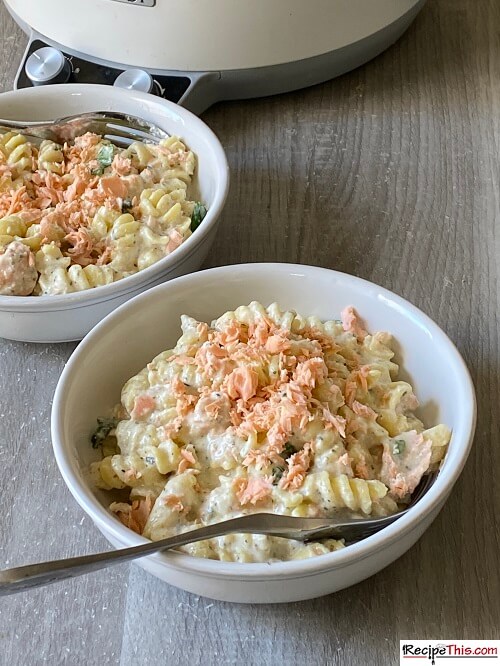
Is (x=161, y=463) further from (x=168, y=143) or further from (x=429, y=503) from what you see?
(x=168, y=143)

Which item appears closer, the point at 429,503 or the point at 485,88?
the point at 429,503

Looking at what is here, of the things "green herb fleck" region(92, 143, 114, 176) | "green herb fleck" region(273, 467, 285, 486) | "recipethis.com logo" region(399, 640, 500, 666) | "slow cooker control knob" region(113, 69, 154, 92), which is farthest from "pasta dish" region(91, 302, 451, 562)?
"slow cooker control knob" region(113, 69, 154, 92)

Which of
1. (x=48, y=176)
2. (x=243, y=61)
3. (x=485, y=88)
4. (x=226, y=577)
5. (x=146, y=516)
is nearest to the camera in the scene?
(x=226, y=577)

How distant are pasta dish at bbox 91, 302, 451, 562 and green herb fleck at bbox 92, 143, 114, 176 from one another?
1.01 ft

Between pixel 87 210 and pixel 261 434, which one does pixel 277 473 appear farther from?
pixel 87 210

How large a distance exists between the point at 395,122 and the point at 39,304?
64 cm

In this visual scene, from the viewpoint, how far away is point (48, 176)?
42.9 inches

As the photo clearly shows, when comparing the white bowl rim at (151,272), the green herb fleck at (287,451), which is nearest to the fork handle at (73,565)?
the green herb fleck at (287,451)

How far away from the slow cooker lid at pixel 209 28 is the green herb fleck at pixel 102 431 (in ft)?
1.89

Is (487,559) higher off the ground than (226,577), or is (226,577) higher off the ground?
(226,577)

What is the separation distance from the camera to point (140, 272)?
941 millimetres

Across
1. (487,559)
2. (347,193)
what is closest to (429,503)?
(487,559)

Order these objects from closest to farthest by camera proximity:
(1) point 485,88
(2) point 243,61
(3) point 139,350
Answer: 1. (3) point 139,350
2. (2) point 243,61
3. (1) point 485,88

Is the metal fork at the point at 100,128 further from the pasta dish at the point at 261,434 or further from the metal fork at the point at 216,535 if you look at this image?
the metal fork at the point at 216,535
